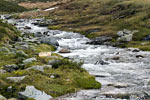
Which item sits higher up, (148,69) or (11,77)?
(11,77)

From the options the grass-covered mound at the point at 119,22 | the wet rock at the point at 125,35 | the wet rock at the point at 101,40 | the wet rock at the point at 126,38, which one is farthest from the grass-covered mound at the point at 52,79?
the grass-covered mound at the point at 119,22

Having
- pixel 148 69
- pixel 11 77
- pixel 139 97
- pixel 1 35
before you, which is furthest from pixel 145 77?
pixel 1 35

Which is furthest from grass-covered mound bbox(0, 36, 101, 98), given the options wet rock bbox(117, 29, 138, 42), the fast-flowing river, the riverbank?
wet rock bbox(117, 29, 138, 42)

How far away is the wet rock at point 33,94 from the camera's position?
21.1 meters

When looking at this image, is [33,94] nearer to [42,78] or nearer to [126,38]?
[42,78]

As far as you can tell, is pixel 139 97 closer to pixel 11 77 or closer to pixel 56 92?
pixel 56 92

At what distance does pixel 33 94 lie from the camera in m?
21.4

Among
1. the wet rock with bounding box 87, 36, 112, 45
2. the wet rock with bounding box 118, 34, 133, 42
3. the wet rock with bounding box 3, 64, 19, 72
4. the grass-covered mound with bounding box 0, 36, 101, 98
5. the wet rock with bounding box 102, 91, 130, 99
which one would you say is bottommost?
the wet rock with bounding box 87, 36, 112, 45

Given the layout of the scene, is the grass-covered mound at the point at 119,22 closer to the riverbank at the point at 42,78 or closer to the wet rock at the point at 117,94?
the riverbank at the point at 42,78

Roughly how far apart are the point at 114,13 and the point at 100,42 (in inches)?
1442

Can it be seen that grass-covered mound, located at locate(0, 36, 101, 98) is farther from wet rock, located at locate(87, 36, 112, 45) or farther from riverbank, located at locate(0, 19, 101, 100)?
wet rock, located at locate(87, 36, 112, 45)

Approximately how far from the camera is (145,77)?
98.4 ft

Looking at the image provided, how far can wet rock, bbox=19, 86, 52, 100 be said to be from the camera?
2106 cm

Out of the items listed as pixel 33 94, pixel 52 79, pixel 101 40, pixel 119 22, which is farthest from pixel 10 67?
pixel 119 22
